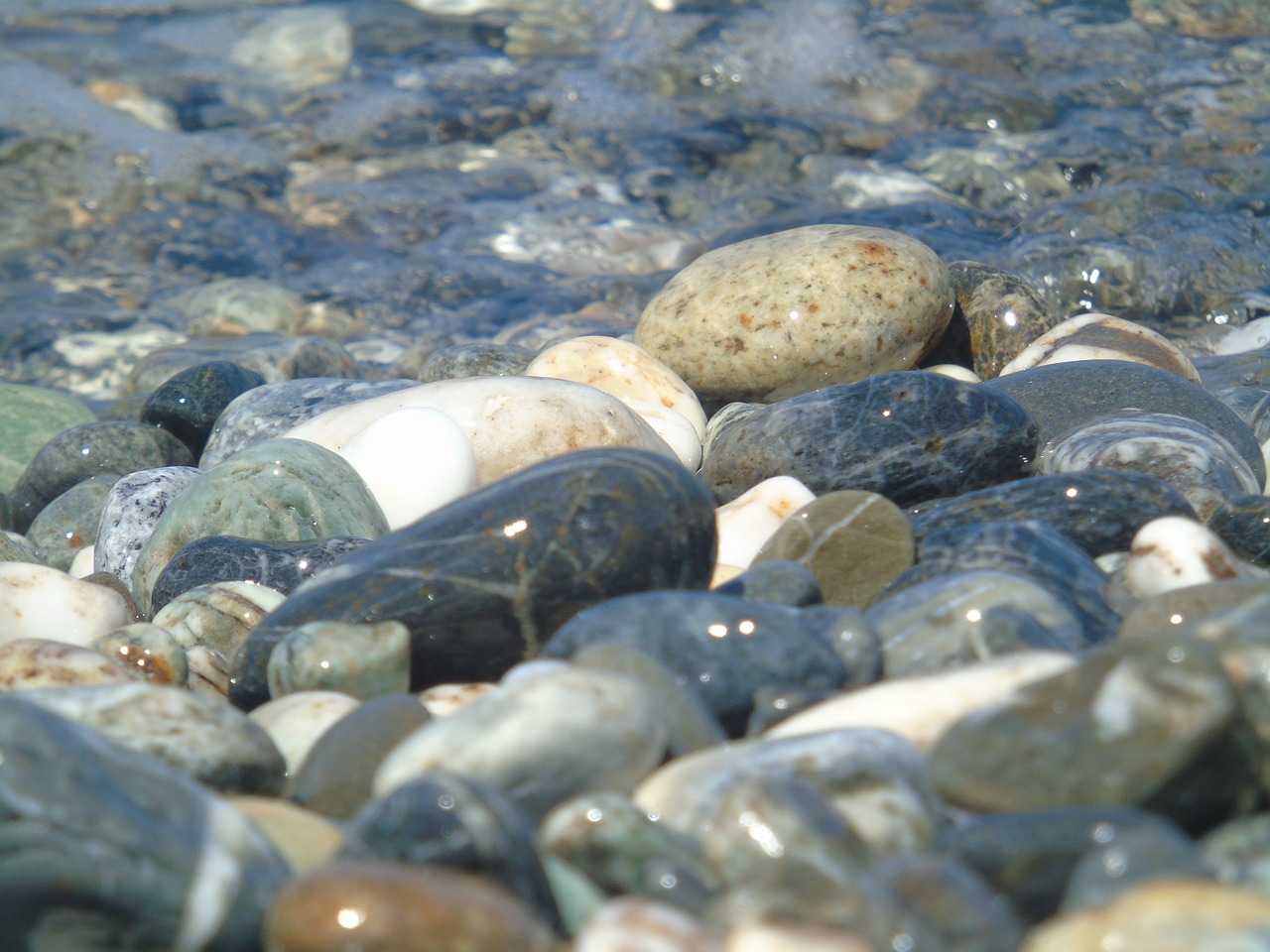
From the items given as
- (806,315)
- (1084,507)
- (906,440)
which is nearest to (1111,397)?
(906,440)

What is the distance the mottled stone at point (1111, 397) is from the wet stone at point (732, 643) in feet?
6.67

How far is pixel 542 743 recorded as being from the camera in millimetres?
1949

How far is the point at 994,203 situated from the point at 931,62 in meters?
3.19

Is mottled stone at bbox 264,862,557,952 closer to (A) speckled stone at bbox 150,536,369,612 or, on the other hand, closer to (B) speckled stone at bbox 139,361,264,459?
(A) speckled stone at bbox 150,536,369,612

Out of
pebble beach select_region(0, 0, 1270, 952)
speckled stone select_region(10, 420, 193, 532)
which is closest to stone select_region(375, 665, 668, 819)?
pebble beach select_region(0, 0, 1270, 952)

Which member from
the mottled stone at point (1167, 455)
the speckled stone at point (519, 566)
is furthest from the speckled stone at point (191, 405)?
the mottled stone at point (1167, 455)

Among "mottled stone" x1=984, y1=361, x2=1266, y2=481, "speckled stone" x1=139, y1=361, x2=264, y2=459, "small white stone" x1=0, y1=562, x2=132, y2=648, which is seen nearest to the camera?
"small white stone" x1=0, y1=562, x2=132, y2=648

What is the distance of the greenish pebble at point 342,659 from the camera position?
2662mm

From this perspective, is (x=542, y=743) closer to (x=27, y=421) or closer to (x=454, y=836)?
(x=454, y=836)

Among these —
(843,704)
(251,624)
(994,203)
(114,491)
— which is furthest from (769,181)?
(843,704)

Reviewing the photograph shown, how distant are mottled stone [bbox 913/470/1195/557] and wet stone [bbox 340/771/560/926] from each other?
5.90 feet

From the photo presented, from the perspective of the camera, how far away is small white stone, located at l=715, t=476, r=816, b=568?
345 cm

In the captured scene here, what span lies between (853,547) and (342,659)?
4.35ft

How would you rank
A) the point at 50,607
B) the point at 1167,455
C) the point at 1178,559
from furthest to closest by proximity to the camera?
the point at 1167,455 < the point at 50,607 < the point at 1178,559
